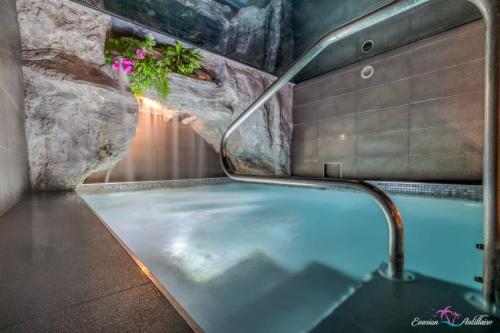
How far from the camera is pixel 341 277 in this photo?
3.29 ft

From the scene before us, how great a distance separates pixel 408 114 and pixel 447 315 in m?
3.92

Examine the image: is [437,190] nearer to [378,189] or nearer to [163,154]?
[378,189]

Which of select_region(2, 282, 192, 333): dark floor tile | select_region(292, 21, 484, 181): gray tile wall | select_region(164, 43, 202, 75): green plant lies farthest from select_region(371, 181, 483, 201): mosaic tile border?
select_region(2, 282, 192, 333): dark floor tile

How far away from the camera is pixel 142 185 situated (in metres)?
4.21

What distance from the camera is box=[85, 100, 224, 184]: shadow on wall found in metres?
4.14

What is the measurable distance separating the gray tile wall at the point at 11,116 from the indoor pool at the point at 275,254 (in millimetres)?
726

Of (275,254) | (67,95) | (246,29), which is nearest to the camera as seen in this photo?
(275,254)

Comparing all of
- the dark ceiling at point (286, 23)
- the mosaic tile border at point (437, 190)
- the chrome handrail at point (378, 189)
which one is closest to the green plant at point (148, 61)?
the dark ceiling at point (286, 23)

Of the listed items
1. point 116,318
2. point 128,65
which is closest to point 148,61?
point 128,65

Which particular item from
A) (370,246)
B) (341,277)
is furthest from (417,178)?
(341,277)

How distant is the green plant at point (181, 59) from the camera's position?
3480 mm

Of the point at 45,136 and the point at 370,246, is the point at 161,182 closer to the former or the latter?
the point at 45,136

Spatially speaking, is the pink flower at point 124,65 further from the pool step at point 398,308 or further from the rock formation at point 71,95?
the pool step at point 398,308

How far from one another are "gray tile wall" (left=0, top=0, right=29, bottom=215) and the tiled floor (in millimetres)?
754
